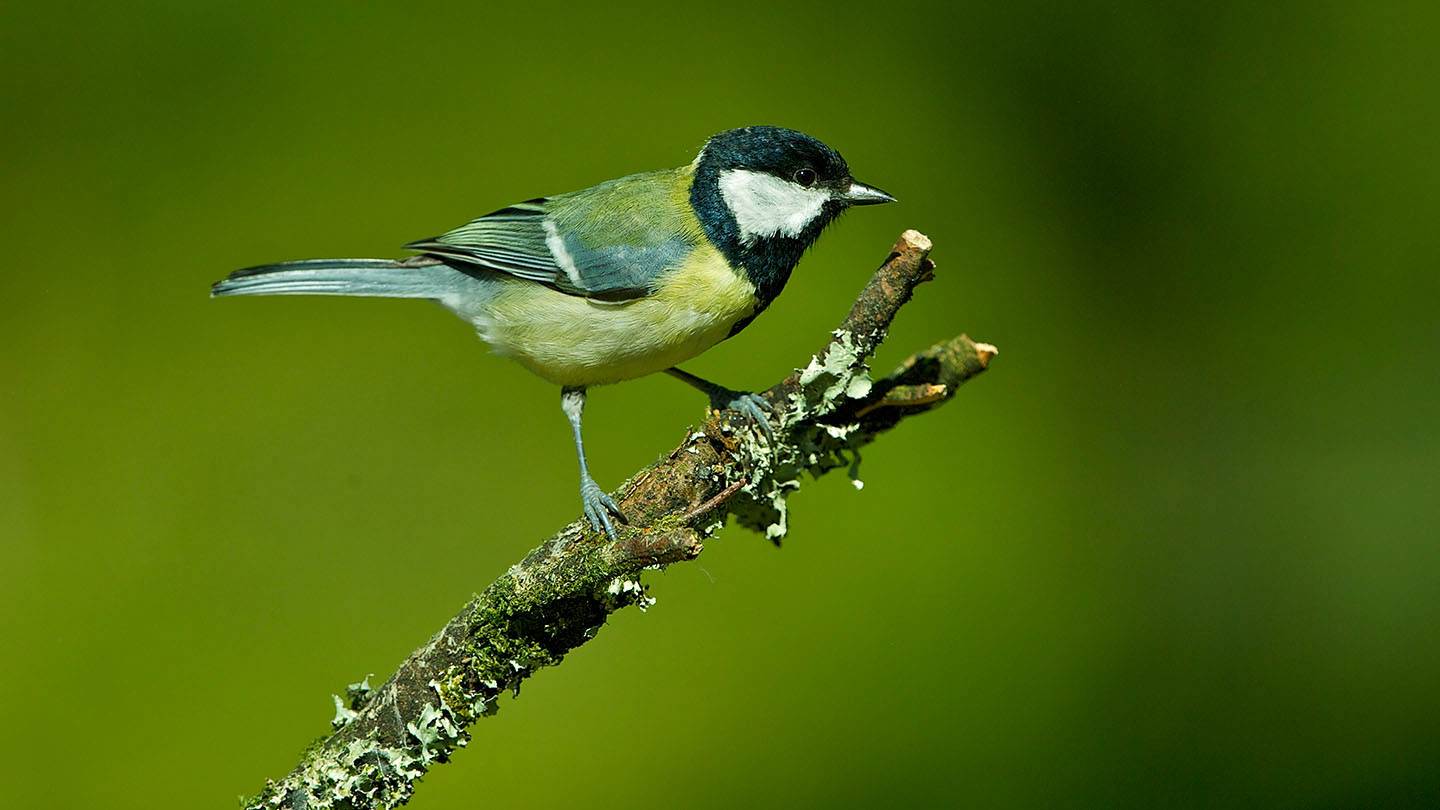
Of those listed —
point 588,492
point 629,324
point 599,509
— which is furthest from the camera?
point 629,324

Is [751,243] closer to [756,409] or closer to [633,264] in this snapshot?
[633,264]

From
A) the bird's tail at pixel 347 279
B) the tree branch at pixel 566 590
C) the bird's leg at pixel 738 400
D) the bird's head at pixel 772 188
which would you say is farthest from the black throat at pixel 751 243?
the bird's tail at pixel 347 279

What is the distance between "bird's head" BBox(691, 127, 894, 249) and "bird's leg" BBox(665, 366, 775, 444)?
0.23 m

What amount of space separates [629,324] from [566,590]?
49 cm

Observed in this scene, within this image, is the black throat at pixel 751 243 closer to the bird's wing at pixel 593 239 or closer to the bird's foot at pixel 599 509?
the bird's wing at pixel 593 239

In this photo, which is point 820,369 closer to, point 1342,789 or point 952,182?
point 952,182

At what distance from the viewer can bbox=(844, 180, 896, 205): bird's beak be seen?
4.87 ft

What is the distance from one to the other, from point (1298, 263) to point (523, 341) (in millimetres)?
1455

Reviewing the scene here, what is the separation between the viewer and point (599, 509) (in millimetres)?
1190

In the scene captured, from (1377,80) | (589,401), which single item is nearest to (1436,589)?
(1377,80)

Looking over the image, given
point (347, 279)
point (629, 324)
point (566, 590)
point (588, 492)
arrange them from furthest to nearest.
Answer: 1. point (347, 279)
2. point (629, 324)
3. point (588, 492)
4. point (566, 590)

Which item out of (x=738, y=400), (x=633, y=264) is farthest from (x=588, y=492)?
(x=633, y=264)

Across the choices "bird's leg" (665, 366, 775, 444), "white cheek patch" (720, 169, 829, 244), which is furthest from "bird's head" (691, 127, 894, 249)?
"bird's leg" (665, 366, 775, 444)

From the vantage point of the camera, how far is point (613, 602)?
1028 millimetres
